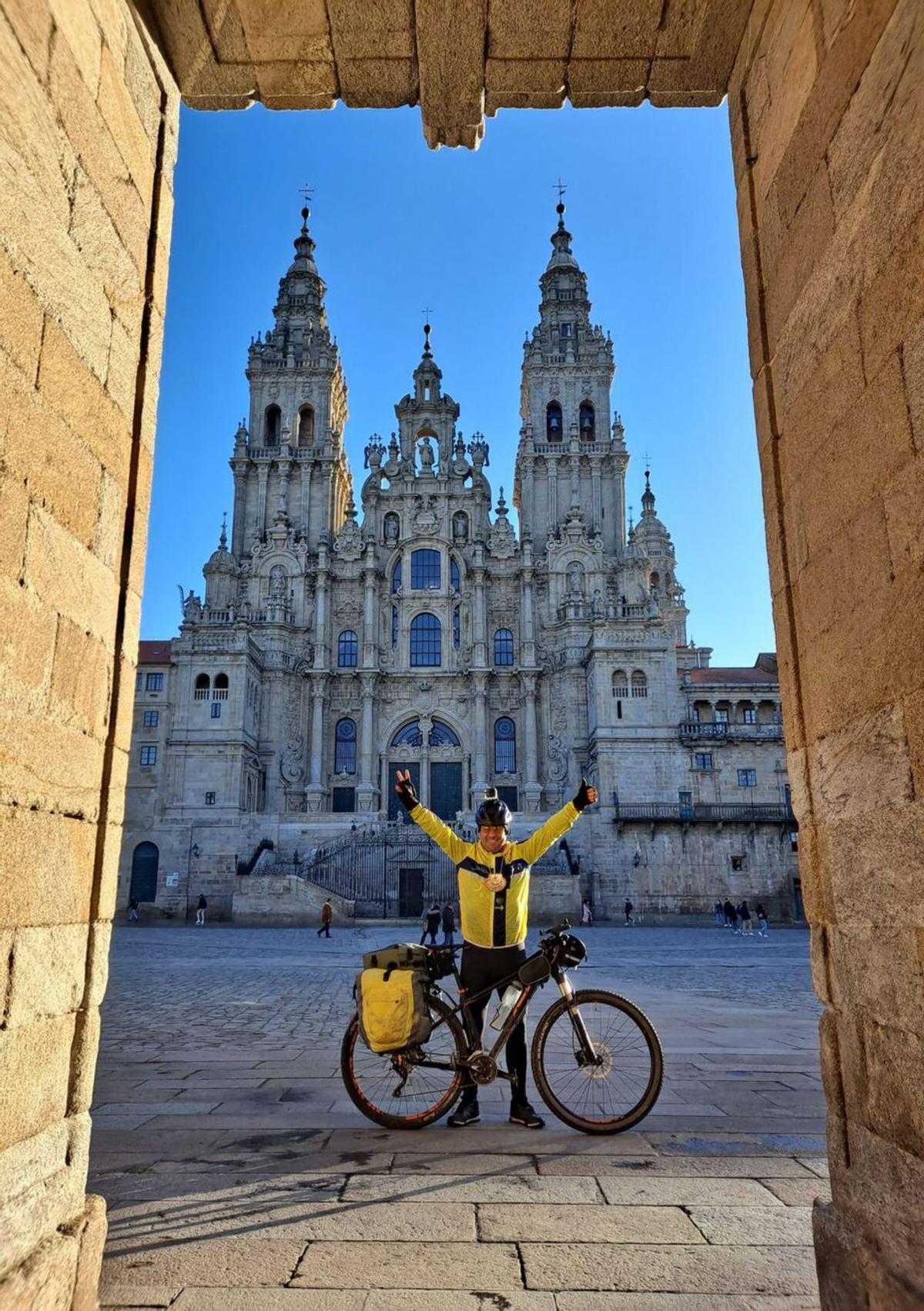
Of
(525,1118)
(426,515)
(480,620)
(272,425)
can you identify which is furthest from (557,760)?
(525,1118)

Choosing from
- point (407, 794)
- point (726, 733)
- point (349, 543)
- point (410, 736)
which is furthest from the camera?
point (349, 543)

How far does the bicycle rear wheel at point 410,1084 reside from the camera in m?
4.55

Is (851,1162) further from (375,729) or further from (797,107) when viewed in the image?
(375,729)

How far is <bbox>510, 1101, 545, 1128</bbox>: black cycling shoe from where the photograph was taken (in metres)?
4.57

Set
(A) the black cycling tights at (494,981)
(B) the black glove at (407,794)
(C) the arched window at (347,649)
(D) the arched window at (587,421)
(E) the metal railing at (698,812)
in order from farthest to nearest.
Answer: (D) the arched window at (587,421) < (C) the arched window at (347,649) < (E) the metal railing at (698,812) < (B) the black glove at (407,794) < (A) the black cycling tights at (494,981)

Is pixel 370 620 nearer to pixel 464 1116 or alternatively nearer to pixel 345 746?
pixel 345 746

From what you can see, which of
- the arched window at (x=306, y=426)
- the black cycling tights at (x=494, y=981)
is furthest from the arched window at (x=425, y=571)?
the black cycling tights at (x=494, y=981)

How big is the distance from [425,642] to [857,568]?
134 feet

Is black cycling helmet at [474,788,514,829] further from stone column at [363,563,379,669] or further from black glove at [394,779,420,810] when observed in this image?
stone column at [363,563,379,669]

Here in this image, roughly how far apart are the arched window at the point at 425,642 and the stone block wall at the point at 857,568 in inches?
1559

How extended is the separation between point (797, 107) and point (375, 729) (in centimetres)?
3877

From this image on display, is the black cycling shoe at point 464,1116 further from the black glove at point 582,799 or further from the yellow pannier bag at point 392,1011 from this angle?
the black glove at point 582,799

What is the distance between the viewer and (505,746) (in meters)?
41.7

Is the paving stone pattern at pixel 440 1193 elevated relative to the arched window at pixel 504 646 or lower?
lower
